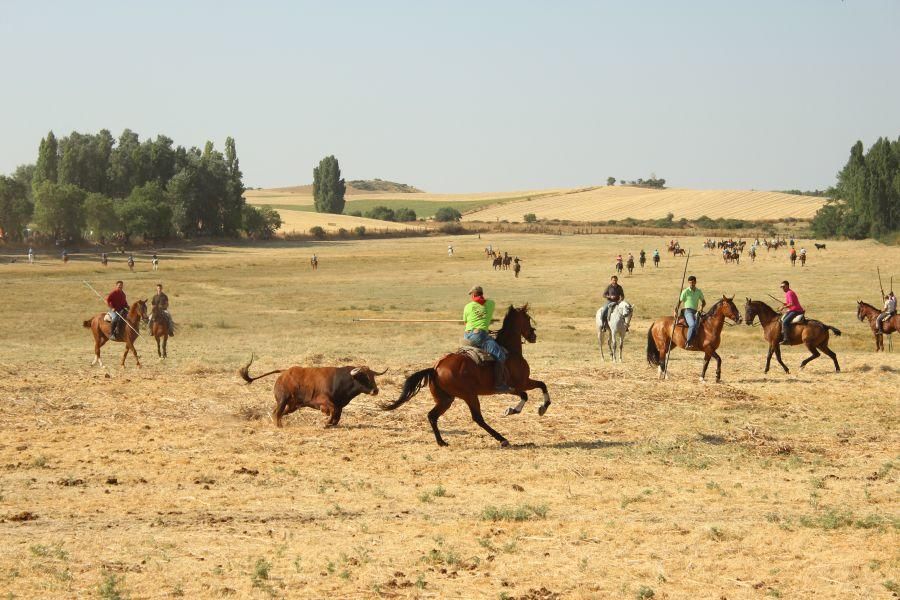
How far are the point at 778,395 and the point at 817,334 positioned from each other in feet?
13.8

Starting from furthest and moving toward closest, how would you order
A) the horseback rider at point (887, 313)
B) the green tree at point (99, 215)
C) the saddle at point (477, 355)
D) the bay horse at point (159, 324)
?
the green tree at point (99, 215) → the horseback rider at point (887, 313) → the bay horse at point (159, 324) → the saddle at point (477, 355)

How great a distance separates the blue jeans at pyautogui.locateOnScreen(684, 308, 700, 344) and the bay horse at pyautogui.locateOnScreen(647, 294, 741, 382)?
0.35 feet

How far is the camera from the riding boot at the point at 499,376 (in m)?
15.5

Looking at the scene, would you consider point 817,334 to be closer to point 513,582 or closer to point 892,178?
point 513,582

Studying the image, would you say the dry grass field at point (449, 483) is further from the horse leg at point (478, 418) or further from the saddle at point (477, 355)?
the saddle at point (477, 355)

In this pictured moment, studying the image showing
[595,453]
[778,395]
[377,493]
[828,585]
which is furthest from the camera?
[778,395]

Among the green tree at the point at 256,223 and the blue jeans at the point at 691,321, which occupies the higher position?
the green tree at the point at 256,223

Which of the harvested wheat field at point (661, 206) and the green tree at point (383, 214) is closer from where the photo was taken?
the harvested wheat field at point (661, 206)

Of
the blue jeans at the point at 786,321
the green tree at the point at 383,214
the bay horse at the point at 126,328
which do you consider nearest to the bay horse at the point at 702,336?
the blue jeans at the point at 786,321

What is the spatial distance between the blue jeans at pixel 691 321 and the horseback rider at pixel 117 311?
13.7m

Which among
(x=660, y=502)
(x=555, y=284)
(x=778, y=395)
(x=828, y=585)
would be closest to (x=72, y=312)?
(x=555, y=284)

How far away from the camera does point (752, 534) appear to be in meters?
10.8

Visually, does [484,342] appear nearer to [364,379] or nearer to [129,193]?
[364,379]

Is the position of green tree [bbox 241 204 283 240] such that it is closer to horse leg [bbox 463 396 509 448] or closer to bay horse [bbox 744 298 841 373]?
bay horse [bbox 744 298 841 373]
